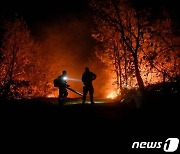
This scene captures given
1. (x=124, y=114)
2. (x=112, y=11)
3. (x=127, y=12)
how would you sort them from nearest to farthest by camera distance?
(x=124, y=114)
(x=112, y=11)
(x=127, y=12)

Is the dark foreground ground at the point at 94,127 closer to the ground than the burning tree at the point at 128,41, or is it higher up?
Answer: closer to the ground

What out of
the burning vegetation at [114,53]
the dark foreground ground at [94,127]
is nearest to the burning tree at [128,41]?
the burning vegetation at [114,53]

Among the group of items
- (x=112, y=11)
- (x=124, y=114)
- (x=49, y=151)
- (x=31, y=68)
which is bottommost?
(x=49, y=151)

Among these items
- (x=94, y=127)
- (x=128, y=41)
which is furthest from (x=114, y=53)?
(x=94, y=127)

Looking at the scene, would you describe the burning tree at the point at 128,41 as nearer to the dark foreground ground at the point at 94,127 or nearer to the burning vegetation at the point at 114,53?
the burning vegetation at the point at 114,53

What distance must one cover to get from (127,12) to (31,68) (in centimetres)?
1866

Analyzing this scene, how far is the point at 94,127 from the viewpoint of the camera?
964cm

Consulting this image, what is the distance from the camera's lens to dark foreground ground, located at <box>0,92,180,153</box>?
812cm

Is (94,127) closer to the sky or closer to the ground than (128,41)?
closer to the ground

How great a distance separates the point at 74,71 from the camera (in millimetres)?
55656

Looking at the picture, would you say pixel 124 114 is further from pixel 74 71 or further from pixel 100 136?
pixel 74 71

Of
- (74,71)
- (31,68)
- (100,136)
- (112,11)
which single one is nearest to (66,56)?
(74,71)

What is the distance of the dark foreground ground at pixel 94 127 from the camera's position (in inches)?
320

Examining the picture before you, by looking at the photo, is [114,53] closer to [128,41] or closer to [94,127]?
[128,41]
